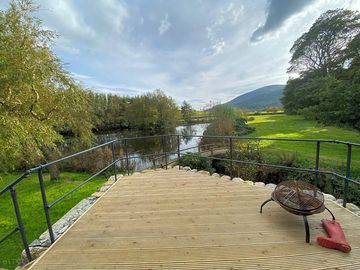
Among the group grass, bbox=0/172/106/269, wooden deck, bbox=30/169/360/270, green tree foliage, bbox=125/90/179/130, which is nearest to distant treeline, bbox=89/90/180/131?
green tree foliage, bbox=125/90/179/130

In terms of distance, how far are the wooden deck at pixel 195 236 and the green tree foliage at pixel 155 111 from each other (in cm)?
2846

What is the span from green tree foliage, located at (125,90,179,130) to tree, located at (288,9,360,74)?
18229 mm

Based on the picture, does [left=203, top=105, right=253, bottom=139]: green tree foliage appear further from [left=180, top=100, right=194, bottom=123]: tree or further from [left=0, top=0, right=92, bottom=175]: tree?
[left=180, top=100, right=194, bottom=123]: tree

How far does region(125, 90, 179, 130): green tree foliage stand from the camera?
31.9m

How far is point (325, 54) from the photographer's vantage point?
2703cm

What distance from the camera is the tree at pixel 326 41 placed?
24.7 meters

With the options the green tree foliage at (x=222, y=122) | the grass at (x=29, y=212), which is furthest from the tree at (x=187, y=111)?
the grass at (x=29, y=212)

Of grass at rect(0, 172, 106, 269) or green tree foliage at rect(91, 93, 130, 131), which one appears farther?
green tree foliage at rect(91, 93, 130, 131)

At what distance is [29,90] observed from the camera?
20.6 ft

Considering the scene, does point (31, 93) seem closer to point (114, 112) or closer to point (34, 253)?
point (34, 253)

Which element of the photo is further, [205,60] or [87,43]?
[205,60]

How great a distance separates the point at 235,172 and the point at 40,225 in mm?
7137

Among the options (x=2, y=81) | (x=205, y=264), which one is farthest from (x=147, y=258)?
(x=2, y=81)

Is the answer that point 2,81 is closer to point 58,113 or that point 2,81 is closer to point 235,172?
point 58,113
